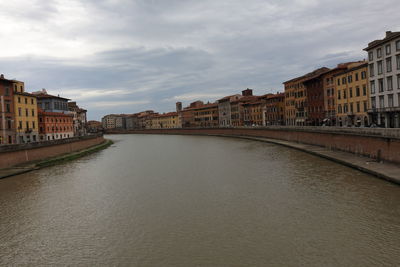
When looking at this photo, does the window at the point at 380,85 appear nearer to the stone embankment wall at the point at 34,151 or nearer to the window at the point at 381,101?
the window at the point at 381,101

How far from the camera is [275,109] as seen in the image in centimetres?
9962

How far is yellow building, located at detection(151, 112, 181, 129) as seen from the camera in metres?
177

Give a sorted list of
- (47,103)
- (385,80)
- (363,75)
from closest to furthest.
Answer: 1. (385,80)
2. (363,75)
3. (47,103)

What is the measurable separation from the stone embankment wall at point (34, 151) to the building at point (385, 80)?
4488 cm

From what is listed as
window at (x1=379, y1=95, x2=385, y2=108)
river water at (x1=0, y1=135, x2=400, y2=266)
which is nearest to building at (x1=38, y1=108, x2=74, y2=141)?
river water at (x1=0, y1=135, x2=400, y2=266)

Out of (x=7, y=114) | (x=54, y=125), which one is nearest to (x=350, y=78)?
(x=7, y=114)

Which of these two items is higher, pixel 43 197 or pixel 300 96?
pixel 300 96

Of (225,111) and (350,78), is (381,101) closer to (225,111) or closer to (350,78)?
(350,78)

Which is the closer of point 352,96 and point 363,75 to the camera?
point 363,75

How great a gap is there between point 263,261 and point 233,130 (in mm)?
88143

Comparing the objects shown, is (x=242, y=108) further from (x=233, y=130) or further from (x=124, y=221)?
→ (x=124, y=221)

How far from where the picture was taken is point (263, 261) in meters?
11.3

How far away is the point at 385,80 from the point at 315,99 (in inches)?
1084

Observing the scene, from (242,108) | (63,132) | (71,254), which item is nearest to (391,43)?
(71,254)
